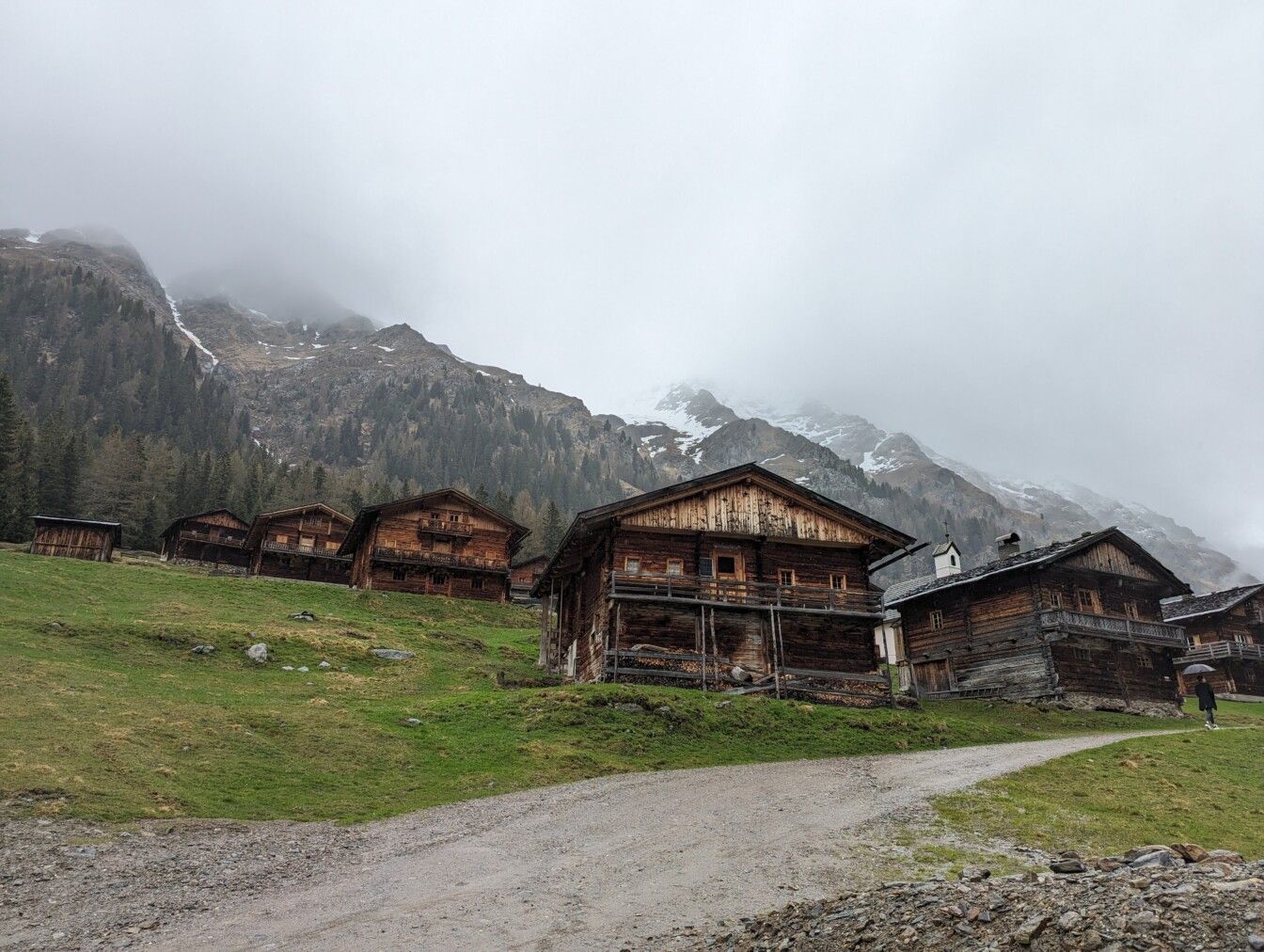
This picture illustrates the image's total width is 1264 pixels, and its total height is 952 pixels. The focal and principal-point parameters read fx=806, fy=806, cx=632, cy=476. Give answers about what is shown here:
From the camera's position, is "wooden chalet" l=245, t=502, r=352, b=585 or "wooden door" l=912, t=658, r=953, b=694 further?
"wooden chalet" l=245, t=502, r=352, b=585

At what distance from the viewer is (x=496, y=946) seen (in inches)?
366

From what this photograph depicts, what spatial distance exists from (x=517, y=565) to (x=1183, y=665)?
59090 mm

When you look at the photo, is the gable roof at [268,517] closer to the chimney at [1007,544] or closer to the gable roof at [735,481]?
the gable roof at [735,481]

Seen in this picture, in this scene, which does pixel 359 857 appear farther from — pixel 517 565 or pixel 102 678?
pixel 517 565

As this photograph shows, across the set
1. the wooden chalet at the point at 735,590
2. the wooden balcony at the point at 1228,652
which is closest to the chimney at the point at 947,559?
the wooden balcony at the point at 1228,652

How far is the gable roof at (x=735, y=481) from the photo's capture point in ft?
120

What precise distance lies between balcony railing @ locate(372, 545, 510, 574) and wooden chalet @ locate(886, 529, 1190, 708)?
3472 centimetres

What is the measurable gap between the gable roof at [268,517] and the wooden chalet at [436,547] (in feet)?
42.7

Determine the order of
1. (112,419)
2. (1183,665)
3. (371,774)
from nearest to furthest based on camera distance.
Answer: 1. (371,774)
2. (1183,665)
3. (112,419)

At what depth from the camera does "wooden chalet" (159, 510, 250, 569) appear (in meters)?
86.5

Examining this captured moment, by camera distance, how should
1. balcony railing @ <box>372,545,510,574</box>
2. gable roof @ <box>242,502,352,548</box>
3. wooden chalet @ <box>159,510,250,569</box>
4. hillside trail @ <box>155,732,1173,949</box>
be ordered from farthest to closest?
wooden chalet @ <box>159,510,250,569</box> < gable roof @ <box>242,502,352,548</box> < balcony railing @ <box>372,545,510,574</box> < hillside trail @ <box>155,732,1173,949</box>

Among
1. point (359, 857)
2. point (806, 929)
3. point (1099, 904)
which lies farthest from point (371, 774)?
point (1099, 904)

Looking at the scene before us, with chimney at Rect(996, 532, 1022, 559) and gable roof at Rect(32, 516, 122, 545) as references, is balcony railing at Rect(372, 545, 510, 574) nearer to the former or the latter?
gable roof at Rect(32, 516, 122, 545)

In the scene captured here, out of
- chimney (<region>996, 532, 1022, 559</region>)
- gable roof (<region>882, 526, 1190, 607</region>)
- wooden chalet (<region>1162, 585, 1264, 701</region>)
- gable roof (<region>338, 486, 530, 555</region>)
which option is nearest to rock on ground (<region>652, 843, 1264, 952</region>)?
gable roof (<region>882, 526, 1190, 607</region>)
